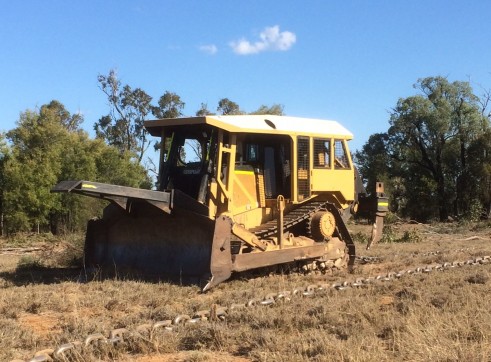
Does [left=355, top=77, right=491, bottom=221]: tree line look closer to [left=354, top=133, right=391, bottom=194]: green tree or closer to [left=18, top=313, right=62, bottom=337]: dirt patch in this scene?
[left=354, top=133, right=391, bottom=194]: green tree

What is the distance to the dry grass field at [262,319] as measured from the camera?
5238 millimetres

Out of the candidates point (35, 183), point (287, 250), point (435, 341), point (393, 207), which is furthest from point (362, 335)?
point (393, 207)

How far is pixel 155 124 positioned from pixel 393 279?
215 inches

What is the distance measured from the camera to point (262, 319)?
21.6ft

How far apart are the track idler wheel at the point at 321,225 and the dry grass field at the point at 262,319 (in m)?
1.10

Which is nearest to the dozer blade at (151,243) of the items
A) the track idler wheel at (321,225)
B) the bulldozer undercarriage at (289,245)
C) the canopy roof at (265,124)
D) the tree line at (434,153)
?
the bulldozer undercarriage at (289,245)

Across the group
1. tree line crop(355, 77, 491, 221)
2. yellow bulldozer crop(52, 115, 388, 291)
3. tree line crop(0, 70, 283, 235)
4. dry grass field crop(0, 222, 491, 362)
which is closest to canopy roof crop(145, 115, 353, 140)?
yellow bulldozer crop(52, 115, 388, 291)

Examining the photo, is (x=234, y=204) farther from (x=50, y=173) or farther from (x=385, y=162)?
(x=385, y=162)

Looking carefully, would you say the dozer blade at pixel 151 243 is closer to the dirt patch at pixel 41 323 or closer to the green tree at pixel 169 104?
the dirt patch at pixel 41 323

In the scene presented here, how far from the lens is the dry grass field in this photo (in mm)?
5238

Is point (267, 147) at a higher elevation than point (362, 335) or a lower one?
higher

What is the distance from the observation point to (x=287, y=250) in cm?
1102

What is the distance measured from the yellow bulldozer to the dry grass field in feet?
2.42

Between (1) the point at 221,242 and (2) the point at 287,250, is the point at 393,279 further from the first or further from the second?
(1) the point at 221,242
